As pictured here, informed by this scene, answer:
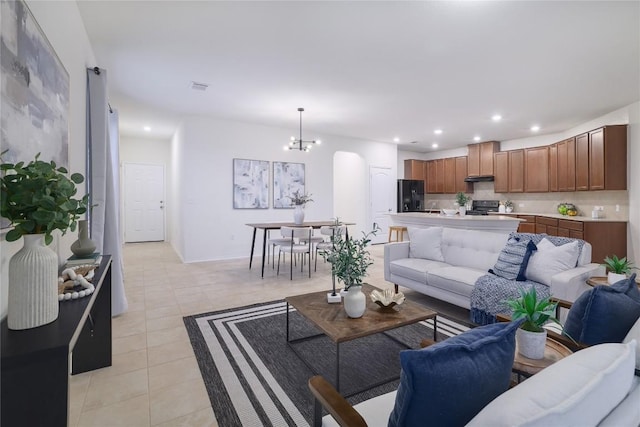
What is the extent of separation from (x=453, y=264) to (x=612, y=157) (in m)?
3.70

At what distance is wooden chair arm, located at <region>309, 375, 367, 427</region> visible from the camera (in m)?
0.96

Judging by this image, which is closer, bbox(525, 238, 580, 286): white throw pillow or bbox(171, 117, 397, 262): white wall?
bbox(525, 238, 580, 286): white throw pillow

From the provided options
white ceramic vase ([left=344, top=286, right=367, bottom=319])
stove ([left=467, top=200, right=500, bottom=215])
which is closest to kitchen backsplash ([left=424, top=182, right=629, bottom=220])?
stove ([left=467, top=200, right=500, bottom=215])

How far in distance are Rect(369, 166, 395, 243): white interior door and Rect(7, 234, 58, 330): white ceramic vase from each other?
24.3 feet

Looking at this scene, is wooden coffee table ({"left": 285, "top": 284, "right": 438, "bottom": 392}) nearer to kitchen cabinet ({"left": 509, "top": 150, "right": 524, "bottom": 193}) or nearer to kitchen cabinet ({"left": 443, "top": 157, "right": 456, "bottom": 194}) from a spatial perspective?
kitchen cabinet ({"left": 509, "top": 150, "right": 524, "bottom": 193})

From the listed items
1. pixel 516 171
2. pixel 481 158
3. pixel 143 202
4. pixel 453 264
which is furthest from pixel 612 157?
pixel 143 202

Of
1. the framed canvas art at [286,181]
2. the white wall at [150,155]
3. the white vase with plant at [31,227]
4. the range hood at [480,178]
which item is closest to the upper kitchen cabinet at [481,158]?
the range hood at [480,178]

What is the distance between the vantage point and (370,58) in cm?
339

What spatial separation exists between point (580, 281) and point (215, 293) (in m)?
3.70

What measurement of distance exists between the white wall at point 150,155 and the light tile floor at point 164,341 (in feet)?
10.0

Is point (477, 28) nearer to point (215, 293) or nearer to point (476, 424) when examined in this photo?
point (476, 424)

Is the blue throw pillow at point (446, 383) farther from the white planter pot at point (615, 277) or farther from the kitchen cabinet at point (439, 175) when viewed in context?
the kitchen cabinet at point (439, 175)

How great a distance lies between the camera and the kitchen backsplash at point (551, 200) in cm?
532

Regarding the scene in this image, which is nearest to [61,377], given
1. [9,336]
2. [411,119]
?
[9,336]
